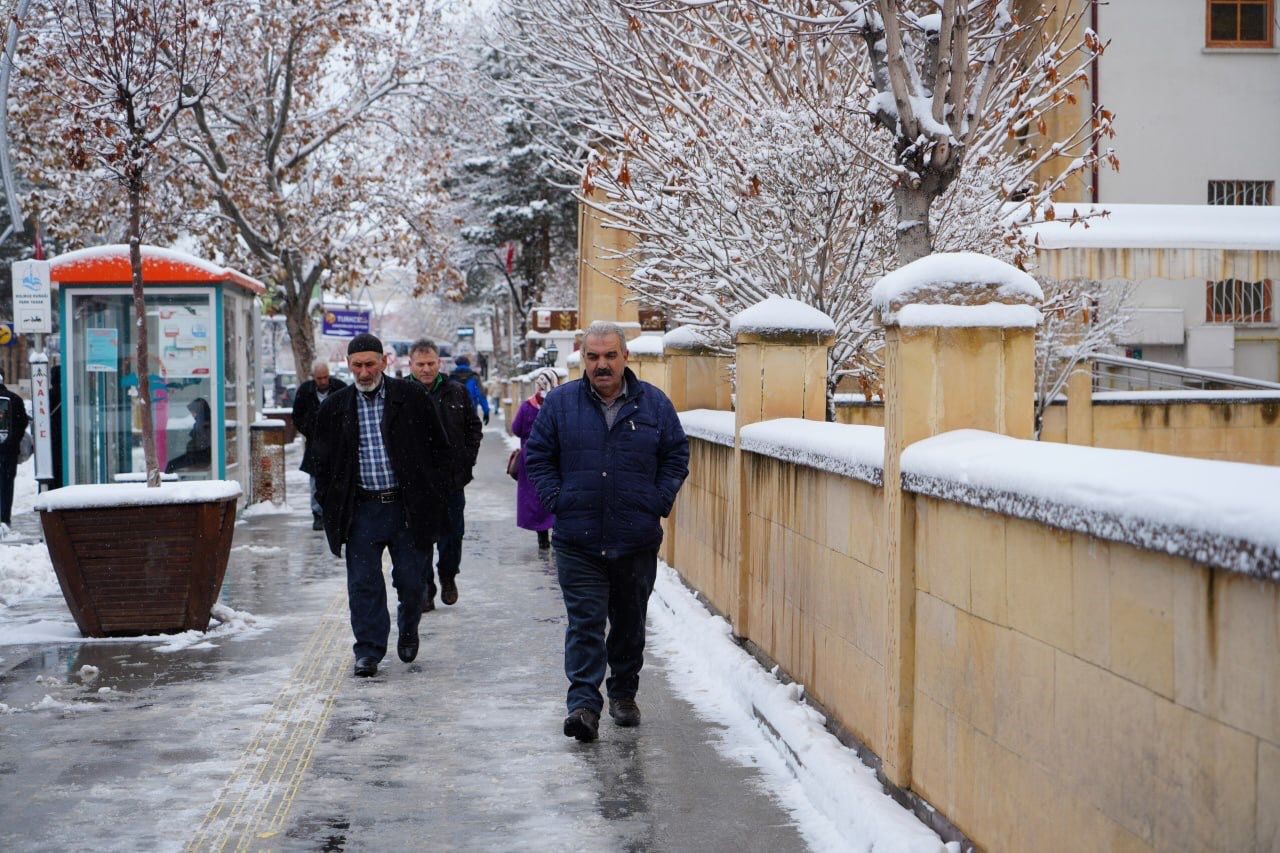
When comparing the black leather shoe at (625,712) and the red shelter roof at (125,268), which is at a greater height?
the red shelter roof at (125,268)

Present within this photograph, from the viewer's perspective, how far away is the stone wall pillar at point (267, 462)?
19.1m

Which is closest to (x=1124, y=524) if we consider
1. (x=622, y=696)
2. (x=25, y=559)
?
(x=622, y=696)

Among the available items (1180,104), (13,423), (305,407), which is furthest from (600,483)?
(1180,104)

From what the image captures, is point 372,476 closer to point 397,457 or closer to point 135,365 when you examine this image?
point 397,457

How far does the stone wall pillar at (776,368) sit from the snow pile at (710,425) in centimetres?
54

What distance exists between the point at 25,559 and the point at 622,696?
750cm

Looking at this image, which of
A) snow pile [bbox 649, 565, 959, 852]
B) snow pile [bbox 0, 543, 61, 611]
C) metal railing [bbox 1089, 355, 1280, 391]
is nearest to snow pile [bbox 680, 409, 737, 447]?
snow pile [bbox 649, 565, 959, 852]

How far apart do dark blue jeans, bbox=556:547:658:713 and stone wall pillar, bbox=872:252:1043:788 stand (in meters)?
1.99

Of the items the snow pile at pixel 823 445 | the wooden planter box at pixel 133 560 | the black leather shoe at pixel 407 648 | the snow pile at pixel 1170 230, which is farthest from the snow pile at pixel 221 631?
the snow pile at pixel 1170 230

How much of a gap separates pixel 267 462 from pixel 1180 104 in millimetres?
17844

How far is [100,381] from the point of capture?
16.1m

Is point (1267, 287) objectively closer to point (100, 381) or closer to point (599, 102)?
point (599, 102)

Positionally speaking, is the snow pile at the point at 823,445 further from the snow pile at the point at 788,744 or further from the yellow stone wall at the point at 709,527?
the snow pile at the point at 788,744

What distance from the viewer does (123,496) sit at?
377 inches
